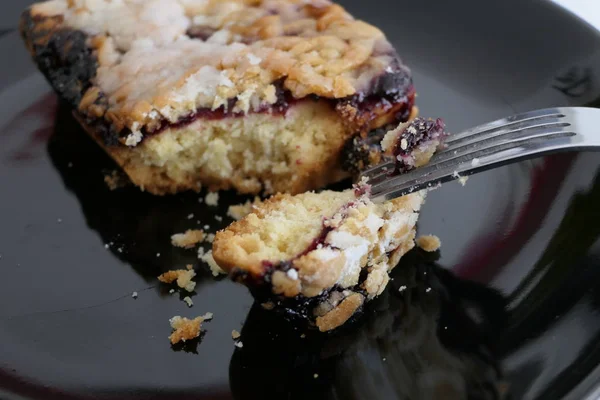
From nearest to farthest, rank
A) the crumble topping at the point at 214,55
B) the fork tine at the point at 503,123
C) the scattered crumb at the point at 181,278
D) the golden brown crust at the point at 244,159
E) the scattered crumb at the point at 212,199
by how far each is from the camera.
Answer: the fork tine at the point at 503,123 < the scattered crumb at the point at 181,278 < the crumble topping at the point at 214,55 < the golden brown crust at the point at 244,159 < the scattered crumb at the point at 212,199

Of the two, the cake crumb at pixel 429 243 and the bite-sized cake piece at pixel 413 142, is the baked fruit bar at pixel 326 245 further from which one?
the cake crumb at pixel 429 243

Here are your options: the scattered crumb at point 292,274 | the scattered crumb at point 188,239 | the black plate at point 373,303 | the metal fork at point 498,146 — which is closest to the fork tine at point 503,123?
the metal fork at point 498,146

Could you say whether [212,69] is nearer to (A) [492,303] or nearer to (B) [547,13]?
(A) [492,303]

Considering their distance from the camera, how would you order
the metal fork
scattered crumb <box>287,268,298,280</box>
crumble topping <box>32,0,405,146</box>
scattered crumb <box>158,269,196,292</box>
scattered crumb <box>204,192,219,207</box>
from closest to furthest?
1. scattered crumb <box>287,268,298,280</box>
2. the metal fork
3. scattered crumb <box>158,269,196,292</box>
4. crumble topping <box>32,0,405,146</box>
5. scattered crumb <box>204,192,219,207</box>

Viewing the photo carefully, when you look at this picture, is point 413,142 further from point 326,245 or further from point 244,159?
point 244,159

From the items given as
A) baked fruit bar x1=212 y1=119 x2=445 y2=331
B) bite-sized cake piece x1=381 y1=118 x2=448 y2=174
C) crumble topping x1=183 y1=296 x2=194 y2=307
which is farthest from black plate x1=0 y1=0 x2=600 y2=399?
bite-sized cake piece x1=381 y1=118 x2=448 y2=174

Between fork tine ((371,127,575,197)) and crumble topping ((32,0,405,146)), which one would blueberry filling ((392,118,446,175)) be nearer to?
fork tine ((371,127,575,197))
